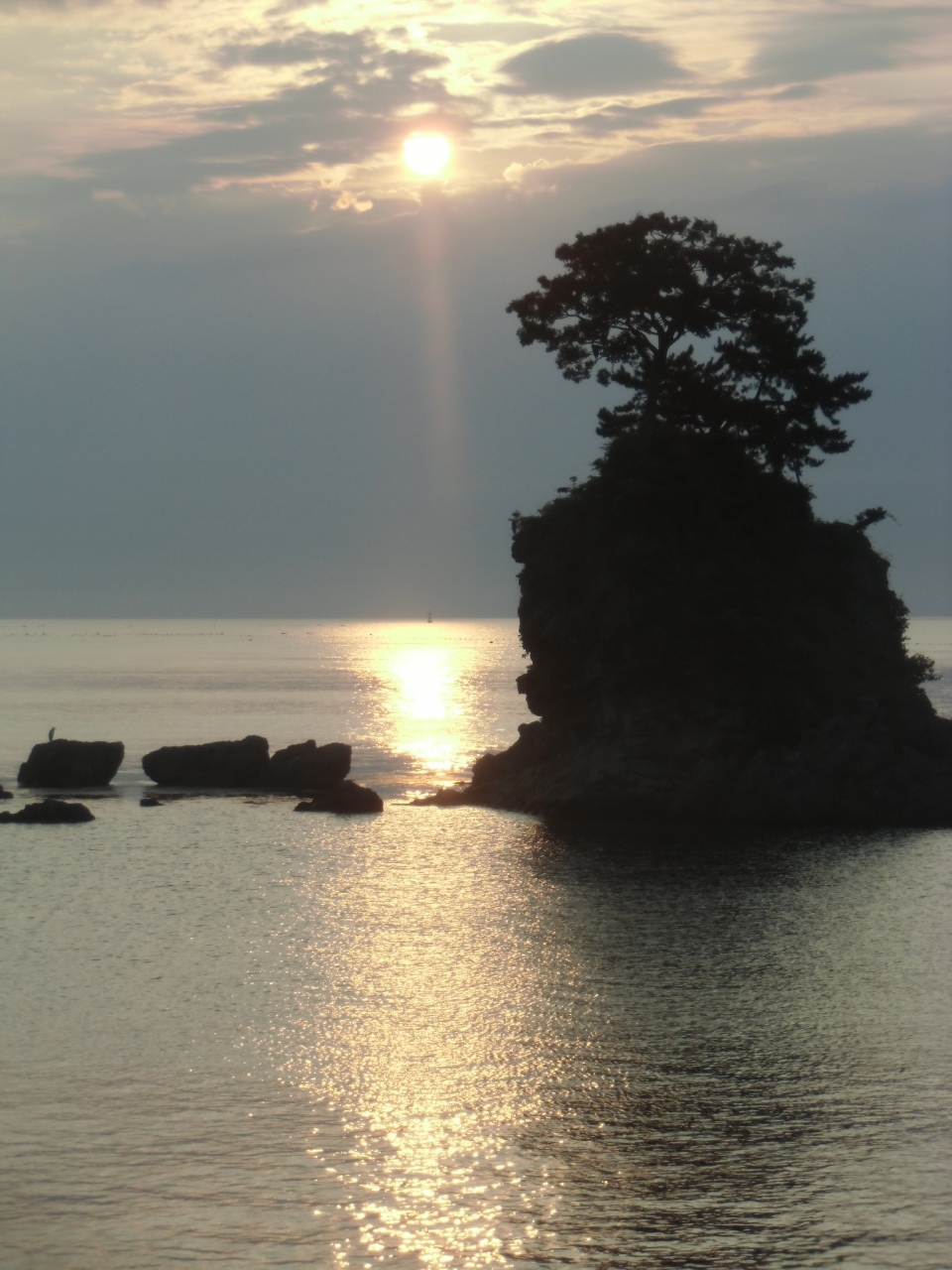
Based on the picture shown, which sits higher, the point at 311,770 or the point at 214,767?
the point at 214,767

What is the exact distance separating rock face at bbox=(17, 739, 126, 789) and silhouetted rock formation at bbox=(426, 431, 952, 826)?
58.6ft

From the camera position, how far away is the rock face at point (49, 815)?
5319cm

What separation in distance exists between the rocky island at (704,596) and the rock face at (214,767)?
11.1 metres

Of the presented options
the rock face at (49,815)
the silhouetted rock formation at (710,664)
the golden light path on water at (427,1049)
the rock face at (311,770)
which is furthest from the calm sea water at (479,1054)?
the rock face at (311,770)

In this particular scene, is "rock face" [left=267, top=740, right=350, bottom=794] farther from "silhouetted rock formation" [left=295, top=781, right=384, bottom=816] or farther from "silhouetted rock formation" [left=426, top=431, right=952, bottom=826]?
"silhouetted rock formation" [left=426, top=431, right=952, bottom=826]

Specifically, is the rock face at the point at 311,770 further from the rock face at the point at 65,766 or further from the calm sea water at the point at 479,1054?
the calm sea water at the point at 479,1054

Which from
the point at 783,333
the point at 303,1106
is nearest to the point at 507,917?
the point at 303,1106

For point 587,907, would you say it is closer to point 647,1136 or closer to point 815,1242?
point 647,1136

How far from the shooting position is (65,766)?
66.7 m

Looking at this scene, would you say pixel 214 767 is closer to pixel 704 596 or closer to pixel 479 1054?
pixel 704 596

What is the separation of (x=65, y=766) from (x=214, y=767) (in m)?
7.14

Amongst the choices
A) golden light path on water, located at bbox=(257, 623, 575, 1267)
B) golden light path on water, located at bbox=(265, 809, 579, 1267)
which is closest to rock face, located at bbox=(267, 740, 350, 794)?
golden light path on water, located at bbox=(257, 623, 575, 1267)

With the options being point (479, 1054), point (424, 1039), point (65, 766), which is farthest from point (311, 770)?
point (479, 1054)

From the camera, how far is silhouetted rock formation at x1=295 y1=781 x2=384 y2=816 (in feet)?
187
